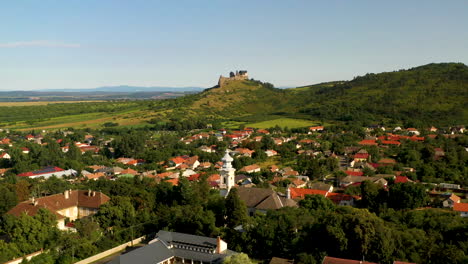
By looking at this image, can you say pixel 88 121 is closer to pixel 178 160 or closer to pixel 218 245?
pixel 178 160

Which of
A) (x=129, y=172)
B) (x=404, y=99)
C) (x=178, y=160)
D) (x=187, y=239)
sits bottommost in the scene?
(x=129, y=172)

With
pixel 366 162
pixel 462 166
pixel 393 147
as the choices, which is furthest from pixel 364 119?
pixel 462 166

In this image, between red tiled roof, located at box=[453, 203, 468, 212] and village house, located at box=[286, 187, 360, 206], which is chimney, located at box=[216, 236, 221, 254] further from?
red tiled roof, located at box=[453, 203, 468, 212]

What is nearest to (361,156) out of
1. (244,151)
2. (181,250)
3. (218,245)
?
(244,151)

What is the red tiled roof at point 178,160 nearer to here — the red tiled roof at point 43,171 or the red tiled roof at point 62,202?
the red tiled roof at point 43,171

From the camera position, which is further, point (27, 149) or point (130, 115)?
point (130, 115)

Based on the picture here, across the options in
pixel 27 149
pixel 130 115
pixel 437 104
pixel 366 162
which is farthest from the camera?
pixel 130 115

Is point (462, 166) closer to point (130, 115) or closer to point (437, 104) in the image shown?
point (437, 104)

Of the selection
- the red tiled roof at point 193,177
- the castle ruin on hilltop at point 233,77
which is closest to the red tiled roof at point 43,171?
the red tiled roof at point 193,177

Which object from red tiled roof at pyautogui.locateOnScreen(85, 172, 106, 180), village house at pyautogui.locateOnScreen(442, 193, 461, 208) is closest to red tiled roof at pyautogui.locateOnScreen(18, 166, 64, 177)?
red tiled roof at pyautogui.locateOnScreen(85, 172, 106, 180)
